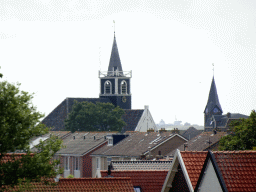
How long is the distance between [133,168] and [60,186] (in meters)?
7.20

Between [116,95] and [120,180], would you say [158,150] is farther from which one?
[116,95]

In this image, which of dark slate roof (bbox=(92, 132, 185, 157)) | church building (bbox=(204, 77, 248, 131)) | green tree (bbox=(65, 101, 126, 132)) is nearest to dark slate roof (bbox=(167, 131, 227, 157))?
dark slate roof (bbox=(92, 132, 185, 157))

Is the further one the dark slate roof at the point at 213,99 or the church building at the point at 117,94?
the dark slate roof at the point at 213,99

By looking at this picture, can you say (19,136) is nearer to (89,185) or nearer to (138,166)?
(89,185)

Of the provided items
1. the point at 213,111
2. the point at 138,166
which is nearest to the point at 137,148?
the point at 138,166

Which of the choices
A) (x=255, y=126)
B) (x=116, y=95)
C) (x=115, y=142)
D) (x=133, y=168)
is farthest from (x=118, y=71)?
(x=133, y=168)

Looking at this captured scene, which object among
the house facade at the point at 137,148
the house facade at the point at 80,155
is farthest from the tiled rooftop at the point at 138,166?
the house facade at the point at 80,155

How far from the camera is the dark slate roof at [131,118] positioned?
144m

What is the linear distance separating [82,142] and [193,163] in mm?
63185

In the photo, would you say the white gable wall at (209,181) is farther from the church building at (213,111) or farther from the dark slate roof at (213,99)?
the dark slate roof at (213,99)

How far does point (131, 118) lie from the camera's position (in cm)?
14525

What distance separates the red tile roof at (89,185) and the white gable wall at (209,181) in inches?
322

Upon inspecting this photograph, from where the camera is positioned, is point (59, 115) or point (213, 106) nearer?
point (59, 115)

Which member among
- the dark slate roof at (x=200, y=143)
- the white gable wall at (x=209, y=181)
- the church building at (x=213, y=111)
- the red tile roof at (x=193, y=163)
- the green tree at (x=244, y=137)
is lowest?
the white gable wall at (x=209, y=181)
